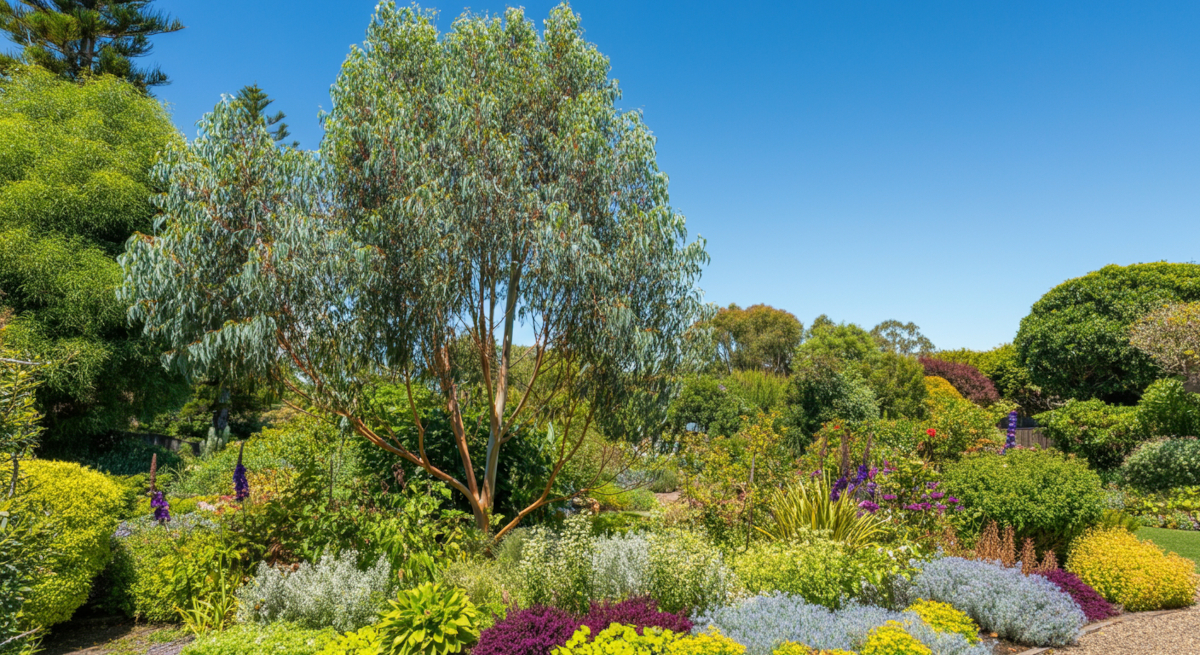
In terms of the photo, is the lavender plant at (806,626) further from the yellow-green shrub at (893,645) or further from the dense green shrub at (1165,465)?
the dense green shrub at (1165,465)

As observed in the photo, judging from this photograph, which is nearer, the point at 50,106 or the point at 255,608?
the point at 255,608

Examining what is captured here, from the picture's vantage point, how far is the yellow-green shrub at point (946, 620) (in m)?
3.62

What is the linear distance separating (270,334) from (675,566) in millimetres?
3793

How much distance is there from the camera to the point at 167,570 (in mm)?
5312

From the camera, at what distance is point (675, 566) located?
13.2 ft

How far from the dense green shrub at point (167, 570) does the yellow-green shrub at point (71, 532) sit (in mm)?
308

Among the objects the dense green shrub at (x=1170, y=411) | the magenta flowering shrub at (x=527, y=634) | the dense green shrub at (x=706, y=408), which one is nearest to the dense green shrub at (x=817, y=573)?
the magenta flowering shrub at (x=527, y=634)

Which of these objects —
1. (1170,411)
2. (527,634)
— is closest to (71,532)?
(527,634)

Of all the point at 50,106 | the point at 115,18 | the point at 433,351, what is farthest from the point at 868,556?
the point at 115,18

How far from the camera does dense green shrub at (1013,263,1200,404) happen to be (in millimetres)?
17484

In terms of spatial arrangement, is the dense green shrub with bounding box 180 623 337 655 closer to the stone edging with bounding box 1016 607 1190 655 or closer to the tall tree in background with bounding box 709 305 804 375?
the stone edging with bounding box 1016 607 1190 655

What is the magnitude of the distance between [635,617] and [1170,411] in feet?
45.9

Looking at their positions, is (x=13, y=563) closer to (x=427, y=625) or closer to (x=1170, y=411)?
(x=427, y=625)

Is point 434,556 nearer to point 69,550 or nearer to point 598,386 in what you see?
point 598,386
